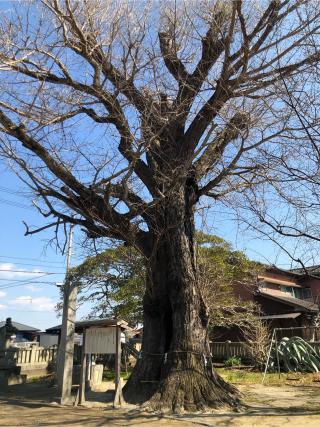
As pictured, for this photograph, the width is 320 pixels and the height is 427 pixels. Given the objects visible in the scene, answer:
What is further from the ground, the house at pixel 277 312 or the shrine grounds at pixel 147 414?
the house at pixel 277 312

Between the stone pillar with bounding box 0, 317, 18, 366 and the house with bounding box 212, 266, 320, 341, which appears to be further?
the house with bounding box 212, 266, 320, 341

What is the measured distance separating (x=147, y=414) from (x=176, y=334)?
2.09m

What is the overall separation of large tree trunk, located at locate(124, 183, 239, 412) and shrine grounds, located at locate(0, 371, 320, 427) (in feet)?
1.93

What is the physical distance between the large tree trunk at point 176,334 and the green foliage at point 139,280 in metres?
11.2

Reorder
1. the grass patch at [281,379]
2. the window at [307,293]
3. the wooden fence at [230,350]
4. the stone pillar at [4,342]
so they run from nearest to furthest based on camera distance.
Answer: the grass patch at [281,379]
the stone pillar at [4,342]
the wooden fence at [230,350]
the window at [307,293]

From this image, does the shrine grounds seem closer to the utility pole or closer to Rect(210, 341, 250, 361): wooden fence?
the utility pole

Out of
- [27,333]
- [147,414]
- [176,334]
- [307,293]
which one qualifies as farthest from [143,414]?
[27,333]

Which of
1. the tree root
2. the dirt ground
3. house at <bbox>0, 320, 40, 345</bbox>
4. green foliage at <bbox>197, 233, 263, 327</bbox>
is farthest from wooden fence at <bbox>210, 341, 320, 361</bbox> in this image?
house at <bbox>0, 320, 40, 345</bbox>

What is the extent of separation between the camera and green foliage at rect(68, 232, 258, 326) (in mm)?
24969

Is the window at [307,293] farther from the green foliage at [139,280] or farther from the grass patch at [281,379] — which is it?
the grass patch at [281,379]

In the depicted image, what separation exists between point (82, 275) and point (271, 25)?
20830 millimetres

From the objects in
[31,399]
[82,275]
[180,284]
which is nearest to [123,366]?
[82,275]

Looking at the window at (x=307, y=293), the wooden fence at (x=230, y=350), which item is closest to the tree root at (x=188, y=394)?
the wooden fence at (x=230, y=350)

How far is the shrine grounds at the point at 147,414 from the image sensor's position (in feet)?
27.8
